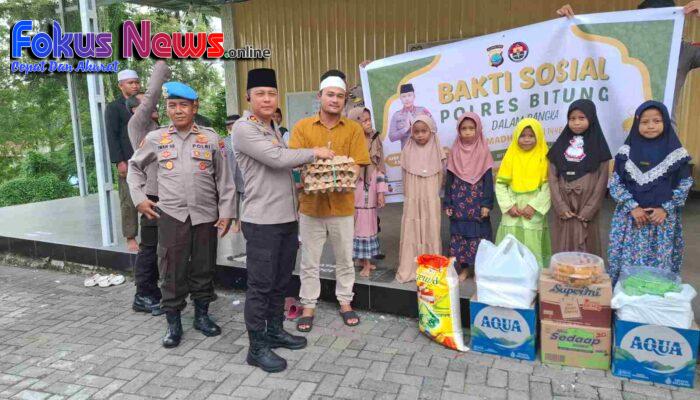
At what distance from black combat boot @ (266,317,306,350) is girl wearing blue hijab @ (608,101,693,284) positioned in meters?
2.25

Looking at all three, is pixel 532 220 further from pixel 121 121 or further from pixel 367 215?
pixel 121 121

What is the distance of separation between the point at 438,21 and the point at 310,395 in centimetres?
623

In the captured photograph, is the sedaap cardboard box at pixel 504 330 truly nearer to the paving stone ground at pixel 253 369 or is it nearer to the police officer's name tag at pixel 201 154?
the paving stone ground at pixel 253 369

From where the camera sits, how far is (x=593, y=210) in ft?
11.4

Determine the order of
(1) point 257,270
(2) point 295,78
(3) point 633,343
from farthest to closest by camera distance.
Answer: (2) point 295,78
(1) point 257,270
(3) point 633,343

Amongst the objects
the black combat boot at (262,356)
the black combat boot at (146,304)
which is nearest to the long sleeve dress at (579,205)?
the black combat boot at (262,356)

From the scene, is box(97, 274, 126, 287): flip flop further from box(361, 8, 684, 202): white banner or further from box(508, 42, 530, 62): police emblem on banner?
box(508, 42, 530, 62): police emblem on banner

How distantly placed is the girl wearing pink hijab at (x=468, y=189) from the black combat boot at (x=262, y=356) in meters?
1.68

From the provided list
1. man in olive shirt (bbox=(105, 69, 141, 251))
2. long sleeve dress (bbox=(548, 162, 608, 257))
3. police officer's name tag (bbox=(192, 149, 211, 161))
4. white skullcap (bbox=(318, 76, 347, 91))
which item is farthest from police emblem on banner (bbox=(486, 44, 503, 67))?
man in olive shirt (bbox=(105, 69, 141, 251))

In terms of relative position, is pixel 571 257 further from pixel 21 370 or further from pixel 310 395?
pixel 21 370

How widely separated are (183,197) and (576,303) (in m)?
2.59

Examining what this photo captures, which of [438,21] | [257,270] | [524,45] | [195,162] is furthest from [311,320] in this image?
[438,21]

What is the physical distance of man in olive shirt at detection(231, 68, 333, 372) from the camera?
2.99 meters

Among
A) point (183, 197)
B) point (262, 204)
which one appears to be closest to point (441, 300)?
point (262, 204)
